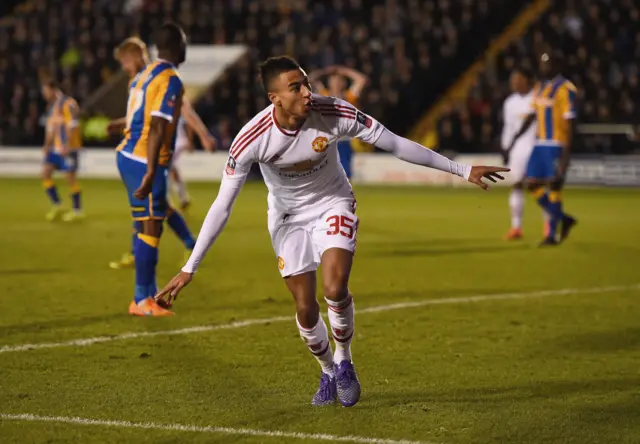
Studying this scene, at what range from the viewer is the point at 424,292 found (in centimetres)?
1026

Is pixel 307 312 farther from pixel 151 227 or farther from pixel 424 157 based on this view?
pixel 151 227

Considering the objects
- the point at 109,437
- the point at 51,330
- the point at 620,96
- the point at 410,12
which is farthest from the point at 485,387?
the point at 410,12

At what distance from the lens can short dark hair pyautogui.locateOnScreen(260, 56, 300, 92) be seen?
5570 mm

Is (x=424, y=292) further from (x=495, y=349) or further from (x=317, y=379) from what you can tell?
(x=317, y=379)

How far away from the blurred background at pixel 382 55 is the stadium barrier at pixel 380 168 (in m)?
1.01

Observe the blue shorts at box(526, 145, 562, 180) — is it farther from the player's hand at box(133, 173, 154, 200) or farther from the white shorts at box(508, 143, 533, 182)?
the player's hand at box(133, 173, 154, 200)

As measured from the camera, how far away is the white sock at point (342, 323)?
5.87m

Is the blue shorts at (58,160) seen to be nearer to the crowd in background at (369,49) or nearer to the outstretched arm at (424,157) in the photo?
the crowd in background at (369,49)

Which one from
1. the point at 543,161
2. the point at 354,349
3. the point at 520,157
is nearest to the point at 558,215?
the point at 543,161

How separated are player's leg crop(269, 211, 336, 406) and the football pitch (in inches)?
7.5

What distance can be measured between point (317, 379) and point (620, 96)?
23567 millimetres

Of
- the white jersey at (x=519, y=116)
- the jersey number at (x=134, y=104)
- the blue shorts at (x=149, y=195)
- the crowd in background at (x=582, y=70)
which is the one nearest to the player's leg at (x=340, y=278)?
the blue shorts at (x=149, y=195)

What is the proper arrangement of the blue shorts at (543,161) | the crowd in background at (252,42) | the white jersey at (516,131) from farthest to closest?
the crowd in background at (252,42)
the white jersey at (516,131)
the blue shorts at (543,161)

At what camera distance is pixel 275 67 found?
220 inches
